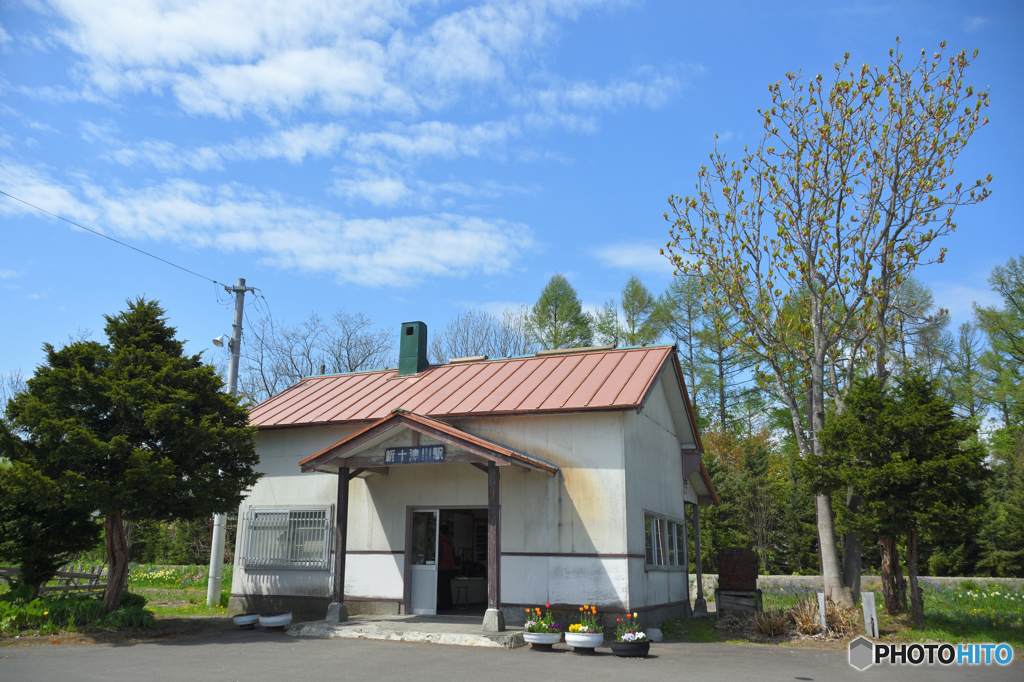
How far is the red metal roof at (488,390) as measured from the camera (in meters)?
13.6

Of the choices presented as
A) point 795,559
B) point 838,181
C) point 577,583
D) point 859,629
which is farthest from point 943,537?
point 795,559

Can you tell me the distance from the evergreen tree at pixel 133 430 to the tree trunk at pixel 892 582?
1273 cm

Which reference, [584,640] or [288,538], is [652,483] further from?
[288,538]

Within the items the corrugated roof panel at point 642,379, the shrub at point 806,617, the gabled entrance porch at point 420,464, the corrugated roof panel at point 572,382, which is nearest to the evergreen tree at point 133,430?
the gabled entrance porch at point 420,464

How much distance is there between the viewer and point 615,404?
12680mm

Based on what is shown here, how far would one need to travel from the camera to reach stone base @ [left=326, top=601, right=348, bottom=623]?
12852 mm

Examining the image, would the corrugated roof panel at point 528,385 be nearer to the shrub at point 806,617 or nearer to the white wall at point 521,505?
the white wall at point 521,505

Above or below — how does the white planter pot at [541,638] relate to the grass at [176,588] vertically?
above

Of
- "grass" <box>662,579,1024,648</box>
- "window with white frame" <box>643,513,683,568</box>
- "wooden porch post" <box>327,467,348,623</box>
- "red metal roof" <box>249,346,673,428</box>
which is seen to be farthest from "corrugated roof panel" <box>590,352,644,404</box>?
"wooden porch post" <box>327,467,348,623</box>

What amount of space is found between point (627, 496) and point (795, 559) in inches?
596

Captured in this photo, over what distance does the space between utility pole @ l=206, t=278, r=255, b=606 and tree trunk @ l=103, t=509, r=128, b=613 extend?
309 cm

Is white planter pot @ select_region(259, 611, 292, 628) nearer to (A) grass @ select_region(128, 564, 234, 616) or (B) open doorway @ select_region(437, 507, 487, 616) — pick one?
(B) open doorway @ select_region(437, 507, 487, 616)

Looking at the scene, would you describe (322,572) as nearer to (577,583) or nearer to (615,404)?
(577,583)

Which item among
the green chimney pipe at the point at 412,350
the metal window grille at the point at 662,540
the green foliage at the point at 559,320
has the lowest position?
the metal window grille at the point at 662,540
